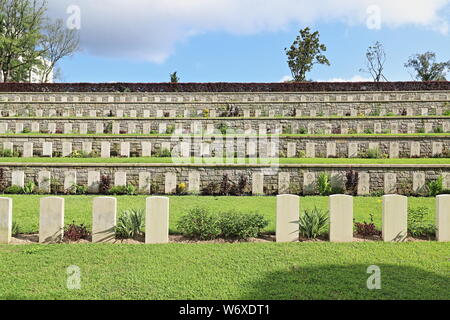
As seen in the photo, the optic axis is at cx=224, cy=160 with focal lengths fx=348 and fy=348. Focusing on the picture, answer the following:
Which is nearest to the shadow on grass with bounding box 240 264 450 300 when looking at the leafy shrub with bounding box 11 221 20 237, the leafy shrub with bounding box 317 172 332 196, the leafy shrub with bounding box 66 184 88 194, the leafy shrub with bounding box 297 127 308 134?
the leafy shrub with bounding box 11 221 20 237

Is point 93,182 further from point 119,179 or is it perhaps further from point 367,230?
point 367,230

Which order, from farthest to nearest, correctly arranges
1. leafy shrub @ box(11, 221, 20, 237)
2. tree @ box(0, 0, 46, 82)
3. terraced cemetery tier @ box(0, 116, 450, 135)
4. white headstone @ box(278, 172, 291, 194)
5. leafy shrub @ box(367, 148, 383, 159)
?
tree @ box(0, 0, 46, 82), terraced cemetery tier @ box(0, 116, 450, 135), leafy shrub @ box(367, 148, 383, 159), white headstone @ box(278, 172, 291, 194), leafy shrub @ box(11, 221, 20, 237)

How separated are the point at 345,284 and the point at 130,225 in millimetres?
3796

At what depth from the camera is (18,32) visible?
129 ft

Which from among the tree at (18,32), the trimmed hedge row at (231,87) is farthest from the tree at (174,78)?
the tree at (18,32)

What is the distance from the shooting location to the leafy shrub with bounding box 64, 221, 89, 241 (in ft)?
20.4

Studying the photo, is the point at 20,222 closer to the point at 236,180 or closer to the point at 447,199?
the point at 236,180

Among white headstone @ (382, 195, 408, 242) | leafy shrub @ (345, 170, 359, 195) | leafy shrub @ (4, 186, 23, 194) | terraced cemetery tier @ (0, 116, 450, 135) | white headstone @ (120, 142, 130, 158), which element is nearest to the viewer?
white headstone @ (382, 195, 408, 242)

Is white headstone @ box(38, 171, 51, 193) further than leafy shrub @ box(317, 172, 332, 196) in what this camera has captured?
Yes

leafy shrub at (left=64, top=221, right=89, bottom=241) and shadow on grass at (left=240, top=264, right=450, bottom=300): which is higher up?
leafy shrub at (left=64, top=221, right=89, bottom=241)

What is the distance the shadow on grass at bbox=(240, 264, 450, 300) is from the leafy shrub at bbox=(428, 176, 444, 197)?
733cm

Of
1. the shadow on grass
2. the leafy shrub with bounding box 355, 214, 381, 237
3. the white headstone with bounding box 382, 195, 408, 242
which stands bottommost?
the shadow on grass

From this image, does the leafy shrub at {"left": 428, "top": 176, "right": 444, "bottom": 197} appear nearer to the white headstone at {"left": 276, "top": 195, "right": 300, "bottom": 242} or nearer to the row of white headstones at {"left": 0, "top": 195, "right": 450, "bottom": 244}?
the row of white headstones at {"left": 0, "top": 195, "right": 450, "bottom": 244}

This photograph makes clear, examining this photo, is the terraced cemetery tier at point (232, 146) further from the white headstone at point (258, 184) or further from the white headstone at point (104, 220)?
the white headstone at point (104, 220)
